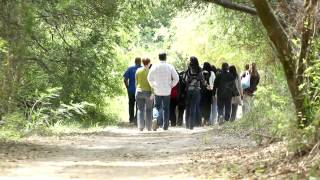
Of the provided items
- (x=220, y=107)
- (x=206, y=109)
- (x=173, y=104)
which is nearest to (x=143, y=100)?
(x=173, y=104)

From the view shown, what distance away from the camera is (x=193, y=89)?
15.5 meters

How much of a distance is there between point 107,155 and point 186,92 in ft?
20.3

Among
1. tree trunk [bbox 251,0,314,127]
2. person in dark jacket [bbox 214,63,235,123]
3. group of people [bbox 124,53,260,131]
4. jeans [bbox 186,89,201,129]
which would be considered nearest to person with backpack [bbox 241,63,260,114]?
group of people [bbox 124,53,260,131]

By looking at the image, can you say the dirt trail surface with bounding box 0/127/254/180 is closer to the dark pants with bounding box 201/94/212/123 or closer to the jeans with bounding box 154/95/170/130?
the jeans with bounding box 154/95/170/130

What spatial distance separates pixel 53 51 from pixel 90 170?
10198mm

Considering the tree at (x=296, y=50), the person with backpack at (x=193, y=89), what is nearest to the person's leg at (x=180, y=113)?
the person with backpack at (x=193, y=89)

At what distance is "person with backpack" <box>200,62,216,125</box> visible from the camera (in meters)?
17.2

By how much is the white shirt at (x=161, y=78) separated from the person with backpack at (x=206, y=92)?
2.12 meters

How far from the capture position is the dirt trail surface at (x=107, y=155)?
783 cm

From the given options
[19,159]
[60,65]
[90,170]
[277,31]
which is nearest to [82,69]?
[60,65]

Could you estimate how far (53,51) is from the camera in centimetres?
1791

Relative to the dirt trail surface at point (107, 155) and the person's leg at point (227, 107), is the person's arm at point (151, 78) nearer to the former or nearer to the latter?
the dirt trail surface at point (107, 155)

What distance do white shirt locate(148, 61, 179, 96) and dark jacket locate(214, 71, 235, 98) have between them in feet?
9.75

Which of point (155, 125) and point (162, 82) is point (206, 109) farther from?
point (162, 82)
